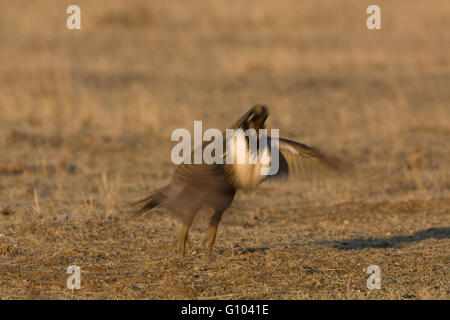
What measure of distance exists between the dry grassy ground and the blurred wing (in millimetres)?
585

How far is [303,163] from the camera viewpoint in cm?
507

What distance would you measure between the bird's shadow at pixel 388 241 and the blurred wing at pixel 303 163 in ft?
2.80

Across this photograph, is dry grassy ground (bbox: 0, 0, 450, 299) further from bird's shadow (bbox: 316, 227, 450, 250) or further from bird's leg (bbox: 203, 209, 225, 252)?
bird's leg (bbox: 203, 209, 225, 252)

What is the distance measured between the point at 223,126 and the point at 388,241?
4.55m

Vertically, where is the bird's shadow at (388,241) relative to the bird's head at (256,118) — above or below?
below

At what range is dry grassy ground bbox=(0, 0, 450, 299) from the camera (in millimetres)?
5016

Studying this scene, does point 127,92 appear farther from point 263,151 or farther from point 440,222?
point 263,151

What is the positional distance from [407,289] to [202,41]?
1185 centimetres

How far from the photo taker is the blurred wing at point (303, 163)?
4.89 m

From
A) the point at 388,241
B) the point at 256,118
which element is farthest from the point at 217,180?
the point at 388,241

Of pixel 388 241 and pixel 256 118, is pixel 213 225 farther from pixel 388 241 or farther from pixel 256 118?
pixel 388 241

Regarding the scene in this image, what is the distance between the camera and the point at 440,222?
6.55 meters

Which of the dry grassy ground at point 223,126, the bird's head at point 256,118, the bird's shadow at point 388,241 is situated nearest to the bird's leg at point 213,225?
the dry grassy ground at point 223,126

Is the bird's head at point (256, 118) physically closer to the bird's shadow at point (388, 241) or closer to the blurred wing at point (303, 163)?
the blurred wing at point (303, 163)
